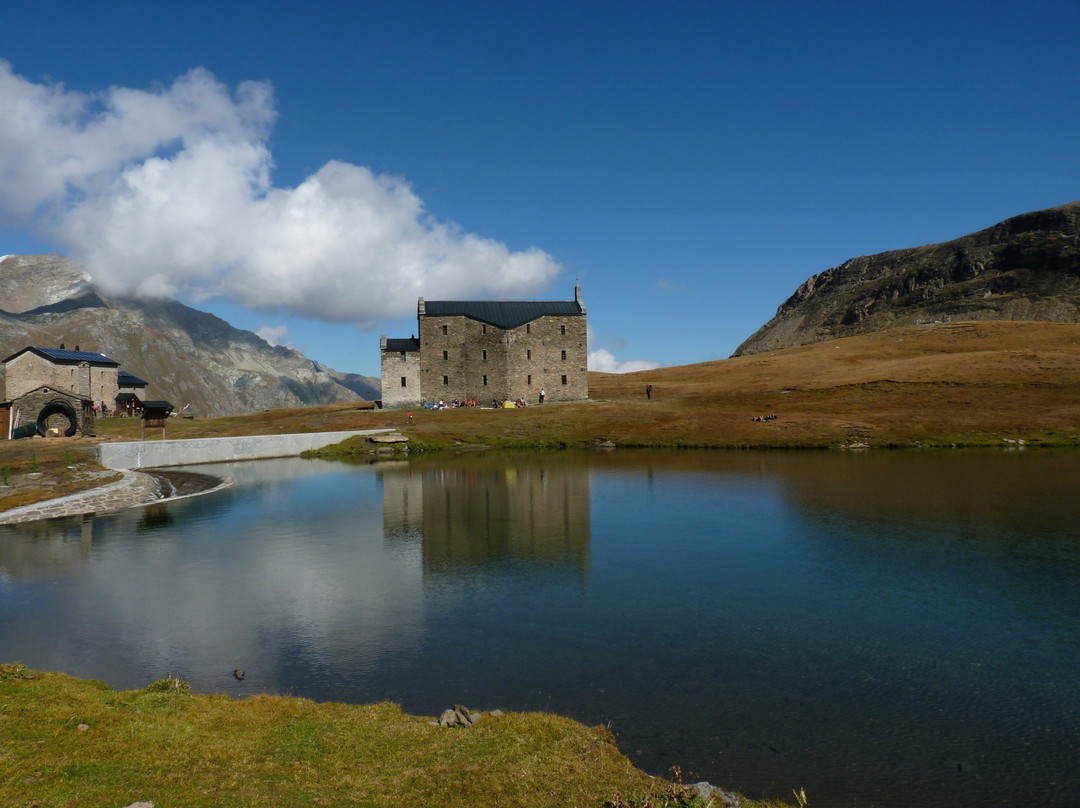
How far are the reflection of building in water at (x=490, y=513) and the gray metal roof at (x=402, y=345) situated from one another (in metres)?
56.5

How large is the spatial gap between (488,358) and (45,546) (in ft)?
272

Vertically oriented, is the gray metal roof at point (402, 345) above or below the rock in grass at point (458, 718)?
above

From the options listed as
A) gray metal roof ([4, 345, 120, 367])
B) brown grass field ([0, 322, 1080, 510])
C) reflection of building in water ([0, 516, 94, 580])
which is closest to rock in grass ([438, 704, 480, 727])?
reflection of building in water ([0, 516, 94, 580])

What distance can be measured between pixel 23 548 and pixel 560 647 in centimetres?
2681

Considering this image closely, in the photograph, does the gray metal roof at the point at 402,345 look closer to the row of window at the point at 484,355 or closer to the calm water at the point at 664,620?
the row of window at the point at 484,355

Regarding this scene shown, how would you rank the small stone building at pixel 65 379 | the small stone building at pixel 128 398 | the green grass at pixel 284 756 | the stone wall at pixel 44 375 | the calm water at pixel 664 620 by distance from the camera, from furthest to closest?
the small stone building at pixel 128 398 < the stone wall at pixel 44 375 < the small stone building at pixel 65 379 < the calm water at pixel 664 620 < the green grass at pixel 284 756

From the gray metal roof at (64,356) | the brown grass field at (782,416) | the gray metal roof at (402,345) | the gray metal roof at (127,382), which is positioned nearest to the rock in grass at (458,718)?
the brown grass field at (782,416)

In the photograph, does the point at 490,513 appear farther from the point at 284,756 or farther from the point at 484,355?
the point at 484,355

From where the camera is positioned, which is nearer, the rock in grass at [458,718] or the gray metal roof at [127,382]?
the rock in grass at [458,718]

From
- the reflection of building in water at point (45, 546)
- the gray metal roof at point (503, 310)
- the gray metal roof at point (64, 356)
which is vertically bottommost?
the reflection of building in water at point (45, 546)

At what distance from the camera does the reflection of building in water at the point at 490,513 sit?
27.6 metres

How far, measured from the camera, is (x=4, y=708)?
12141mm

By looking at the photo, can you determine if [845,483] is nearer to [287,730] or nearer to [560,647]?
[560,647]

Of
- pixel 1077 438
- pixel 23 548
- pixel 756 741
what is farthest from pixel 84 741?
pixel 1077 438
